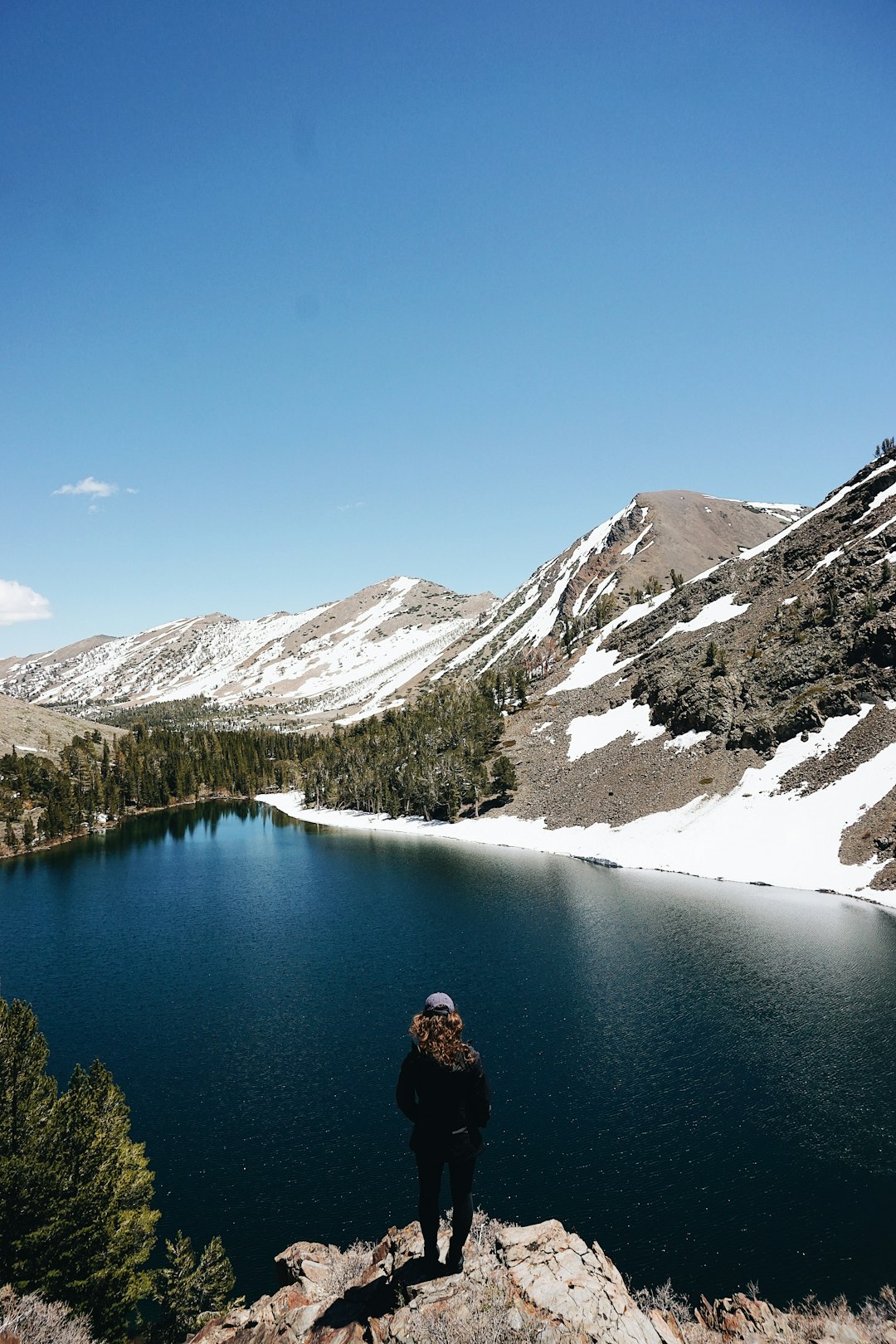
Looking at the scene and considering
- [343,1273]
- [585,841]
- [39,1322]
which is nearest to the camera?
[343,1273]

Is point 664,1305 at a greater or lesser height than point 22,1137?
lesser

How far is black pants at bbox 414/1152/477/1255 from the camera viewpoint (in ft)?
30.1

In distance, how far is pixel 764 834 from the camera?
224 ft

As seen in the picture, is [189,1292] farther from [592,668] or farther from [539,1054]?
[592,668]

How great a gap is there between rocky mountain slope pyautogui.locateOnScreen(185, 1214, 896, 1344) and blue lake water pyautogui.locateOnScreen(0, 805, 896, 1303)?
21.8ft

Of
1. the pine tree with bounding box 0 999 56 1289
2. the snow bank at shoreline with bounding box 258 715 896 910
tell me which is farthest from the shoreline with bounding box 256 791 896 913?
the pine tree with bounding box 0 999 56 1289

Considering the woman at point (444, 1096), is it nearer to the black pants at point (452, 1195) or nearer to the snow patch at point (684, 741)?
the black pants at point (452, 1195)

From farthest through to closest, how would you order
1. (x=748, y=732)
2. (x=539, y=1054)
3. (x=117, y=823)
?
(x=117, y=823)
(x=748, y=732)
(x=539, y=1054)

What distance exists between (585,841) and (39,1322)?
7538 cm

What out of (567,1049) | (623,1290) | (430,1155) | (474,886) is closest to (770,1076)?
(567,1049)

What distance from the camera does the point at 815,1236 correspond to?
65.5 feet

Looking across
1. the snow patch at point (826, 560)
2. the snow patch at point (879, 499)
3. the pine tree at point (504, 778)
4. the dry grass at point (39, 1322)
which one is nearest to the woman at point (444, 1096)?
the dry grass at point (39, 1322)

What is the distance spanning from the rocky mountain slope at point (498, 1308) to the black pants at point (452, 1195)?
2.34 feet

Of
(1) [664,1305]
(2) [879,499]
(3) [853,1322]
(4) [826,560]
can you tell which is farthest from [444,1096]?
(2) [879,499]
